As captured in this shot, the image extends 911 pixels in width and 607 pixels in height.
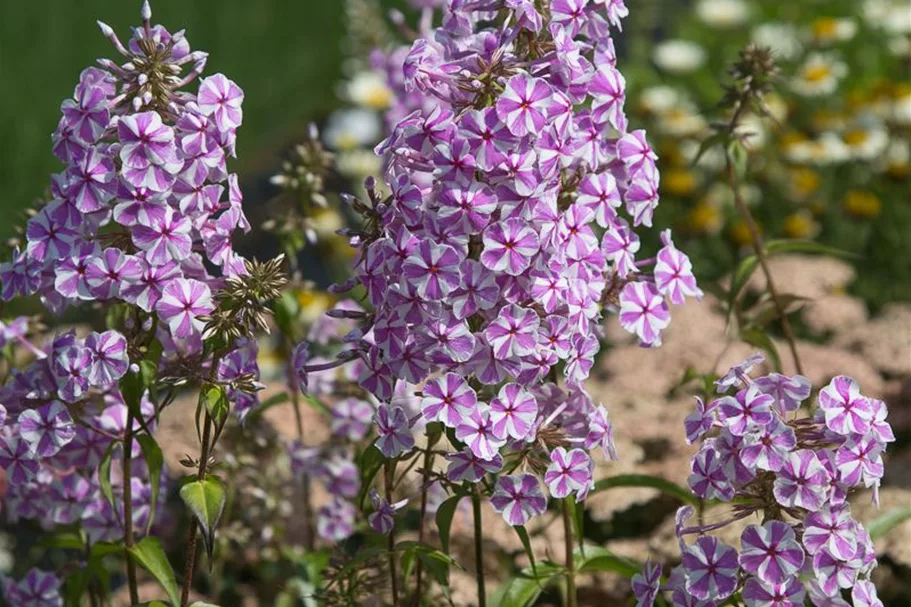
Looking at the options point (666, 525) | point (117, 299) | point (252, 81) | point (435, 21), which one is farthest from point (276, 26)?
point (117, 299)

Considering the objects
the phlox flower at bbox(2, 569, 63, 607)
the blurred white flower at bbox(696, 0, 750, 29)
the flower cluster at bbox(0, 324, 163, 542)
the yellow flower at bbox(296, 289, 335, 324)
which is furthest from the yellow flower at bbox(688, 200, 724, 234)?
the phlox flower at bbox(2, 569, 63, 607)

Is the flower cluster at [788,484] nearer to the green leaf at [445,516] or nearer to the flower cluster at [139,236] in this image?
the green leaf at [445,516]

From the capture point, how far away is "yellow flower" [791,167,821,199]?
5.23 m

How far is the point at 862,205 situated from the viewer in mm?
5043

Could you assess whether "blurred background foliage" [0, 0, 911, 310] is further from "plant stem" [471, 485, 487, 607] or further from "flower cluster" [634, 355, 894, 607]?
"flower cluster" [634, 355, 894, 607]

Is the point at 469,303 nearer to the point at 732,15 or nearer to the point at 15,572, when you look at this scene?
the point at 15,572

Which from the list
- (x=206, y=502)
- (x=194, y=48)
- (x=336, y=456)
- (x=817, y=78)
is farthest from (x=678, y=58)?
(x=206, y=502)

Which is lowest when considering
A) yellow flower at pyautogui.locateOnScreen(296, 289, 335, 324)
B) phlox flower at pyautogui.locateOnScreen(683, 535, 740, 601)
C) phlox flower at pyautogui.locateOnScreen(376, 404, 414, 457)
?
phlox flower at pyautogui.locateOnScreen(683, 535, 740, 601)

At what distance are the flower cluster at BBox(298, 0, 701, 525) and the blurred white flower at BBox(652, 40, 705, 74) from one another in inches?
174

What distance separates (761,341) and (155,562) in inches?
43.9

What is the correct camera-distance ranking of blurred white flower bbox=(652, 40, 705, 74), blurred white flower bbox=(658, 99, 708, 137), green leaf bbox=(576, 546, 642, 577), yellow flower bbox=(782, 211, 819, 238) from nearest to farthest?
green leaf bbox=(576, 546, 642, 577) < yellow flower bbox=(782, 211, 819, 238) < blurred white flower bbox=(658, 99, 708, 137) < blurred white flower bbox=(652, 40, 705, 74)

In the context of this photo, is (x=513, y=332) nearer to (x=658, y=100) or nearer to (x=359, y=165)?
(x=359, y=165)

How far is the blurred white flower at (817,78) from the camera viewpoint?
569 cm

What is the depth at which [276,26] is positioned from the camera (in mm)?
7914
